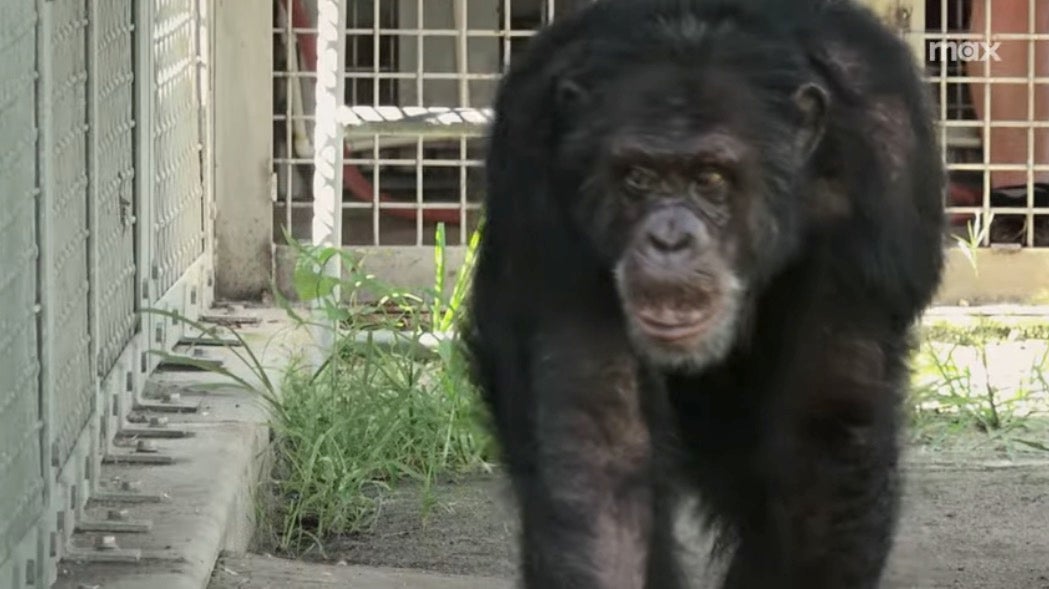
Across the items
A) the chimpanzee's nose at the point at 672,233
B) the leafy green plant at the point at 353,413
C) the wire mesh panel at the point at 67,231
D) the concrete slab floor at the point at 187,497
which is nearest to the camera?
the chimpanzee's nose at the point at 672,233

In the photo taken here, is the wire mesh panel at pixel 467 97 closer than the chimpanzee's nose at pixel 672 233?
No

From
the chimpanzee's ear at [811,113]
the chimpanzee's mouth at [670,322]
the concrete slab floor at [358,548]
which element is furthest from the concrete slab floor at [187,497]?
the chimpanzee's ear at [811,113]

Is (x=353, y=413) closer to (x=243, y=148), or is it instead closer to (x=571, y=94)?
(x=243, y=148)

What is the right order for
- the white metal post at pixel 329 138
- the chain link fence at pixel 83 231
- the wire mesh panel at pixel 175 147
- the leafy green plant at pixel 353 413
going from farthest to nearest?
the white metal post at pixel 329 138 < the wire mesh panel at pixel 175 147 < the leafy green plant at pixel 353 413 < the chain link fence at pixel 83 231

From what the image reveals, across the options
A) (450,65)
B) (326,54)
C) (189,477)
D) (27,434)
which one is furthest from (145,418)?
(450,65)

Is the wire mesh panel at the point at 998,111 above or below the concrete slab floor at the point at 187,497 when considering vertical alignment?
above

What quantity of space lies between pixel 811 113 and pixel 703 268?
328 mm

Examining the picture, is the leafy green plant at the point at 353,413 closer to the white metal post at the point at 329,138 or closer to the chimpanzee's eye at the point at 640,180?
the white metal post at the point at 329,138

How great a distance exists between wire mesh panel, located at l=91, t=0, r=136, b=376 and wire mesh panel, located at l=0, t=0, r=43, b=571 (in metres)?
0.99

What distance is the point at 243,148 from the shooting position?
25.4 feet

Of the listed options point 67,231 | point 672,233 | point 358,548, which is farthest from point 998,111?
point 672,233

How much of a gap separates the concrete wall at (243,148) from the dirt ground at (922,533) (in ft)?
6.04

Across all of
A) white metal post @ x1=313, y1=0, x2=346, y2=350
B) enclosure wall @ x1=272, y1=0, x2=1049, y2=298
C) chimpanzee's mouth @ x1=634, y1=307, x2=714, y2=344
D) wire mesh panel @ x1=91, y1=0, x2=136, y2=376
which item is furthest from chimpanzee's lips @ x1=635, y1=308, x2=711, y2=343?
enclosure wall @ x1=272, y1=0, x2=1049, y2=298

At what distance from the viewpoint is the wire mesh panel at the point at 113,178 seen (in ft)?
18.3
